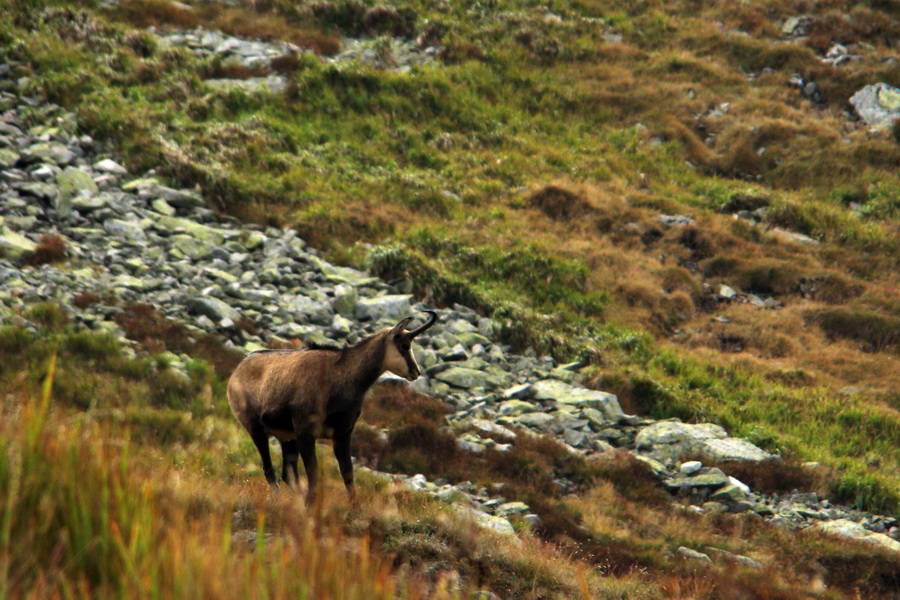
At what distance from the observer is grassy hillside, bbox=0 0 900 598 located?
15.9 feet

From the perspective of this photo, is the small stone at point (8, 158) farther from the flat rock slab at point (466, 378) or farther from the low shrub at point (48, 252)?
the flat rock slab at point (466, 378)

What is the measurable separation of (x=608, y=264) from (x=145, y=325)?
12161 millimetres

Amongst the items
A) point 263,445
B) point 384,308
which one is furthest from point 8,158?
point 263,445

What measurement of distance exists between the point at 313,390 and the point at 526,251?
13357 mm

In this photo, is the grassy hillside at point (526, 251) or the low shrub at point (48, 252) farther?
the low shrub at point (48, 252)

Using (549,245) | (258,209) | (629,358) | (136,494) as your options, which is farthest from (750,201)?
(136,494)

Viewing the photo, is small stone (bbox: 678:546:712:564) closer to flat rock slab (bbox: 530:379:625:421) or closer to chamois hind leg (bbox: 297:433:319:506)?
flat rock slab (bbox: 530:379:625:421)

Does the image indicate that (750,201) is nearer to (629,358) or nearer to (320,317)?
(629,358)

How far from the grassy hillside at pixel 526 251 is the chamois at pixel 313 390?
2.06ft

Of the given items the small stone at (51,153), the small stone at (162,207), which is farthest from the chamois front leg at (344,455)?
the small stone at (51,153)

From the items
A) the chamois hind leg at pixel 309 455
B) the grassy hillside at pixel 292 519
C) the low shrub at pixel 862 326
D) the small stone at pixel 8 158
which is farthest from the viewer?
the low shrub at pixel 862 326

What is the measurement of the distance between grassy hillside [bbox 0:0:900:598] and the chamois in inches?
24.8

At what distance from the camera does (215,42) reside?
1064 inches

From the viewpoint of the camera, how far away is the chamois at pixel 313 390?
816 centimetres
